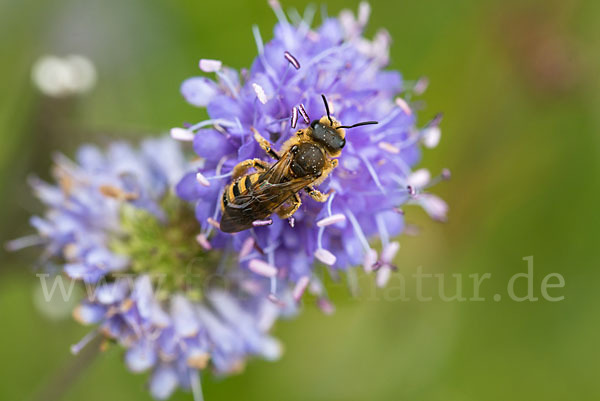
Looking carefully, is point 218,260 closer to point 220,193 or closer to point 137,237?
point 137,237

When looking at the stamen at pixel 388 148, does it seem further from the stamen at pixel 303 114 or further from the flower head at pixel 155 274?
the flower head at pixel 155 274

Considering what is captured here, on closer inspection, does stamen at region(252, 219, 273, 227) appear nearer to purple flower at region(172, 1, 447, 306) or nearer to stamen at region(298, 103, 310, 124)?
purple flower at region(172, 1, 447, 306)

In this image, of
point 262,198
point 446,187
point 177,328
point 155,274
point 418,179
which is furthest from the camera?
point 446,187

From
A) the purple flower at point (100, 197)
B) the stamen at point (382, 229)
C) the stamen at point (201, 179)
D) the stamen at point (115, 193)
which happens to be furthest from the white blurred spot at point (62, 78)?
the stamen at point (382, 229)

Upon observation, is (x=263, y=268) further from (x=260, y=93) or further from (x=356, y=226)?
(x=260, y=93)

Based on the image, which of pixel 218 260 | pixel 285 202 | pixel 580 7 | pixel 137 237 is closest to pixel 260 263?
pixel 285 202

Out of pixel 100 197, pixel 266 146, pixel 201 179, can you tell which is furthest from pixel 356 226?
pixel 100 197

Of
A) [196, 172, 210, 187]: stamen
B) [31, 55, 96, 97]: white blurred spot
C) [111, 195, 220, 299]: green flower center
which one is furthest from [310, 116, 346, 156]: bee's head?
[31, 55, 96, 97]: white blurred spot
